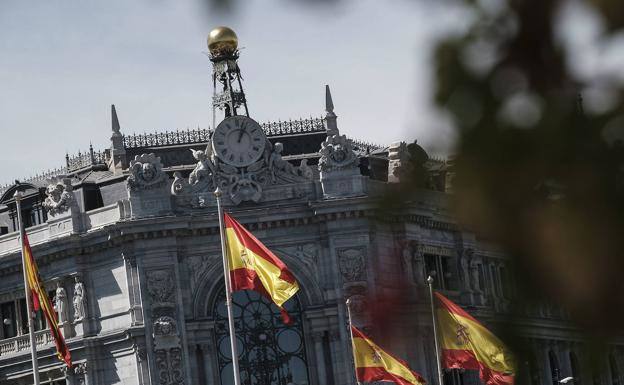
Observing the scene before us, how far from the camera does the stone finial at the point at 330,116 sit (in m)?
63.5

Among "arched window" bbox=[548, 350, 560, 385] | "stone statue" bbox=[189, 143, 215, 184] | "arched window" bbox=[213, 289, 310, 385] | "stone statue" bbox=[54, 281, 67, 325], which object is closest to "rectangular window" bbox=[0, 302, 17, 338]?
"stone statue" bbox=[54, 281, 67, 325]

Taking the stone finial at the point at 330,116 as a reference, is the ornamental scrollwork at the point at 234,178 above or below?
below

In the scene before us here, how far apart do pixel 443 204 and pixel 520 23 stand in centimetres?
74

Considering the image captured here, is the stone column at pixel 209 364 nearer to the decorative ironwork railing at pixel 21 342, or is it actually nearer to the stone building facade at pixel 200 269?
the stone building facade at pixel 200 269

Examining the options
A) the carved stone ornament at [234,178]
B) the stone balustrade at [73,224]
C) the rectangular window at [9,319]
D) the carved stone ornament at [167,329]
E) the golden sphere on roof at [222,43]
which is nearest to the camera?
the carved stone ornament at [167,329]

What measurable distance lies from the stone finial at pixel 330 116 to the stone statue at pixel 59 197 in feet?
33.1

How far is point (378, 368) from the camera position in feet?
171

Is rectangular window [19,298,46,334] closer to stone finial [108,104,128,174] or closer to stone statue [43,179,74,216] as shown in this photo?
stone statue [43,179,74,216]

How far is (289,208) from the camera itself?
2311 inches

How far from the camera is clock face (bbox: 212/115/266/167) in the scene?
59.2 metres

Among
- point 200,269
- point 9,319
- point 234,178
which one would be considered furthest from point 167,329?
point 9,319

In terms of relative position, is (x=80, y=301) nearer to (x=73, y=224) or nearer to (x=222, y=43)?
(x=73, y=224)

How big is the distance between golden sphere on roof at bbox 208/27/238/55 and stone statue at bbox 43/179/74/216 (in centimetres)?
766

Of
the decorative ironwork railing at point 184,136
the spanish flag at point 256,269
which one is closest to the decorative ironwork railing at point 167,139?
the decorative ironwork railing at point 184,136
